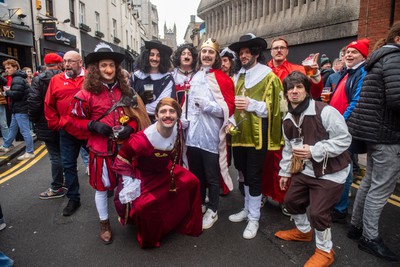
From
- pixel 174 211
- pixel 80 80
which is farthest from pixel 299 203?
pixel 80 80

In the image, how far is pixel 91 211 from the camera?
13.2 ft

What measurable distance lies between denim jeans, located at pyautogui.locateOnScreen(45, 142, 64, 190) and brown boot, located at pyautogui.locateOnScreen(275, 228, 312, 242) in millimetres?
3277

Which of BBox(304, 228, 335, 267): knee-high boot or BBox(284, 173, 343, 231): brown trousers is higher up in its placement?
BBox(284, 173, 343, 231): brown trousers

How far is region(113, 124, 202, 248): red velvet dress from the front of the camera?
2.99 meters

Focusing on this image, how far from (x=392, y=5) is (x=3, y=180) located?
32.6 ft

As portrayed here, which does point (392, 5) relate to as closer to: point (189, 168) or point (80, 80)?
point (189, 168)

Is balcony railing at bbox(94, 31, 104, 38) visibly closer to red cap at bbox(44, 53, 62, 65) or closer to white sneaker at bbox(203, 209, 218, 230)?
red cap at bbox(44, 53, 62, 65)

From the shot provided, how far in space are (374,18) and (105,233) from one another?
9.02 meters

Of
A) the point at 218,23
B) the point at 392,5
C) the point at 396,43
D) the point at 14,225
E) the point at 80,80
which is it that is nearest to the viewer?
the point at 396,43

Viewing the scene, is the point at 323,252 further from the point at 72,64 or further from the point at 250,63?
the point at 72,64

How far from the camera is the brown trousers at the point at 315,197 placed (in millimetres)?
2629

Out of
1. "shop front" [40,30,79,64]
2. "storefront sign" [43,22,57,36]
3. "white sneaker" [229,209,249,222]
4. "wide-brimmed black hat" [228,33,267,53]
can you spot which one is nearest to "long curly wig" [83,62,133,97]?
"wide-brimmed black hat" [228,33,267,53]

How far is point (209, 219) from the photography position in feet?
11.8

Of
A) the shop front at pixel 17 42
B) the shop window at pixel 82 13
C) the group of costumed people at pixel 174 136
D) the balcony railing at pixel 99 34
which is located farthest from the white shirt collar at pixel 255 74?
the balcony railing at pixel 99 34
